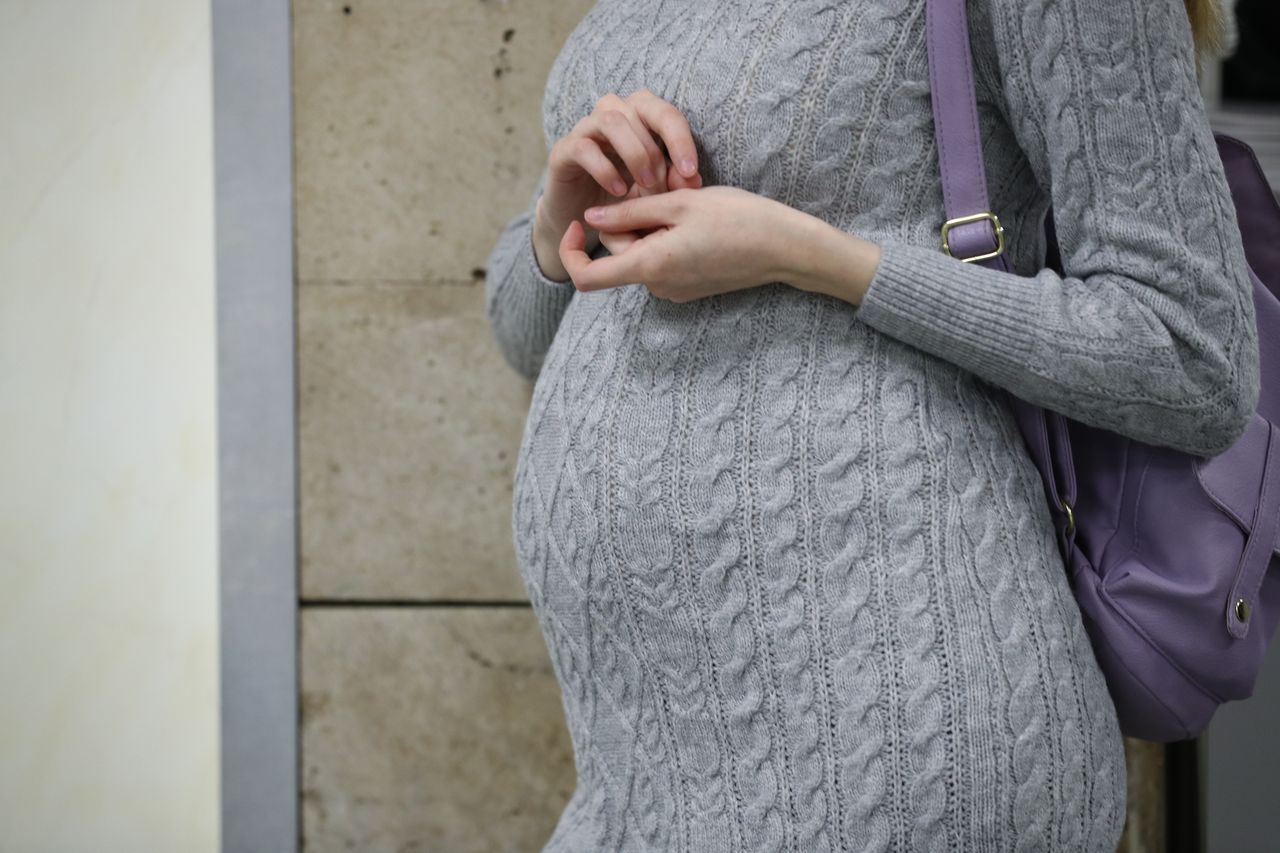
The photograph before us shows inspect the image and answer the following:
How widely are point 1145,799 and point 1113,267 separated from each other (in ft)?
4.62

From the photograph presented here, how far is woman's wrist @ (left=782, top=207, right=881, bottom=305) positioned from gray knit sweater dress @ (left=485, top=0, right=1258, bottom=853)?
23mm

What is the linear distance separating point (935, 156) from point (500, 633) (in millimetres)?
1256

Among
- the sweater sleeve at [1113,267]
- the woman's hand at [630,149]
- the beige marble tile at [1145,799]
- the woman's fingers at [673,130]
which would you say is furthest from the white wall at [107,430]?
the beige marble tile at [1145,799]

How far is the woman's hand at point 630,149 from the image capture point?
96 centimetres

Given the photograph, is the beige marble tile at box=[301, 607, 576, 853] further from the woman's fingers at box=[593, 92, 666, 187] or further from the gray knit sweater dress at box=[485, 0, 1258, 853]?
the woman's fingers at box=[593, 92, 666, 187]

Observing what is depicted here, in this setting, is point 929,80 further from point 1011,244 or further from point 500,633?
point 500,633

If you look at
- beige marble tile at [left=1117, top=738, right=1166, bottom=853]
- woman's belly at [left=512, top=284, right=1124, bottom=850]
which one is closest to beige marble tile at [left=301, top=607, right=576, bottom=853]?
woman's belly at [left=512, top=284, right=1124, bottom=850]

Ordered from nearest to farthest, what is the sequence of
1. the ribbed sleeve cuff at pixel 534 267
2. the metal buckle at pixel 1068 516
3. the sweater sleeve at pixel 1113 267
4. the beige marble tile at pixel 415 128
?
the sweater sleeve at pixel 1113 267, the metal buckle at pixel 1068 516, the ribbed sleeve cuff at pixel 534 267, the beige marble tile at pixel 415 128

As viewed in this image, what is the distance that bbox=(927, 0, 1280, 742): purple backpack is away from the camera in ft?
3.12

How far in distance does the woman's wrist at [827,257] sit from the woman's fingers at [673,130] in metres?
0.10

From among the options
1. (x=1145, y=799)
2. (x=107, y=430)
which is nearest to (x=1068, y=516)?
(x=1145, y=799)

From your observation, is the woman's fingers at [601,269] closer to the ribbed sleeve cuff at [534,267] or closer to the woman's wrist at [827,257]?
the woman's wrist at [827,257]

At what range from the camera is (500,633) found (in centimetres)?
193

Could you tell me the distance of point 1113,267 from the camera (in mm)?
908
